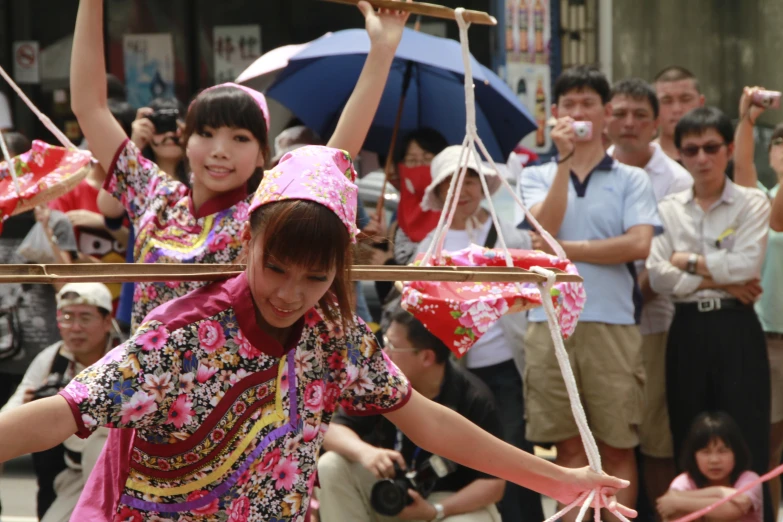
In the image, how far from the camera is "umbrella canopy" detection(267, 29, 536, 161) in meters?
5.23

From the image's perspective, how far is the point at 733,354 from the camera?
4.66 metres

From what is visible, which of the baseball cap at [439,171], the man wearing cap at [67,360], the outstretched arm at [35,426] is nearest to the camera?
the outstretched arm at [35,426]

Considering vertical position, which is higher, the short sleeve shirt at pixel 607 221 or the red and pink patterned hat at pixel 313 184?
the red and pink patterned hat at pixel 313 184

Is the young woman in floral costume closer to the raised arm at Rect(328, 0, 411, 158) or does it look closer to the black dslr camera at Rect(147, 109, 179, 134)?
the raised arm at Rect(328, 0, 411, 158)

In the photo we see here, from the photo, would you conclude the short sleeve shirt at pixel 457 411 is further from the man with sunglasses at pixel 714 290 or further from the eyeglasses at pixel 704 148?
the eyeglasses at pixel 704 148

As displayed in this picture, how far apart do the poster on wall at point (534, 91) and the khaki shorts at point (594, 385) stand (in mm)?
3759

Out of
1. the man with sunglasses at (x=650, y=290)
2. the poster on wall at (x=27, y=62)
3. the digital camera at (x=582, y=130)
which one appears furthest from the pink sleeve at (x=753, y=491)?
the poster on wall at (x=27, y=62)

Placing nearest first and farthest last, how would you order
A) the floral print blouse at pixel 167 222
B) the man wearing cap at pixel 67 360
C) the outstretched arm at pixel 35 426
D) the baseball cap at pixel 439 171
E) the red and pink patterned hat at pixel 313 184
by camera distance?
the outstretched arm at pixel 35 426 → the red and pink patterned hat at pixel 313 184 → the floral print blouse at pixel 167 222 → the man wearing cap at pixel 67 360 → the baseball cap at pixel 439 171

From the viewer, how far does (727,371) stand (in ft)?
15.3

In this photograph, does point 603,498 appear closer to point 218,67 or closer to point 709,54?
point 218,67

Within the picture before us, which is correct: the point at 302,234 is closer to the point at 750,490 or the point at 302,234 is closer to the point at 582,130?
the point at 582,130

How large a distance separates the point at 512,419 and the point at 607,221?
0.86 metres

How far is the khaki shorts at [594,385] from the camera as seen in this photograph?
4.52m

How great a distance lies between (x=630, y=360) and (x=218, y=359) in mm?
2586
